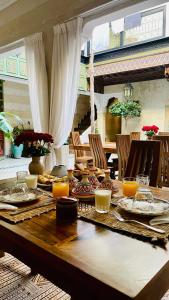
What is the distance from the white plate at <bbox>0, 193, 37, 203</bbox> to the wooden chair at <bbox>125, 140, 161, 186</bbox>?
1.00 meters

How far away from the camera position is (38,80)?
3.62m

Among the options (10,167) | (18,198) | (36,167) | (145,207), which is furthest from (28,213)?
(10,167)

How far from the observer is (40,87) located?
363 cm

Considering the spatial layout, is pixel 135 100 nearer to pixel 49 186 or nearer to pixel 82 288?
pixel 49 186

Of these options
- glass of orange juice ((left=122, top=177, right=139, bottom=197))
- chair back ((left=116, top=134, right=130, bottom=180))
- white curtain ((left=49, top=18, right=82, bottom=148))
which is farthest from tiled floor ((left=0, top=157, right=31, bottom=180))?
glass of orange juice ((left=122, top=177, right=139, bottom=197))

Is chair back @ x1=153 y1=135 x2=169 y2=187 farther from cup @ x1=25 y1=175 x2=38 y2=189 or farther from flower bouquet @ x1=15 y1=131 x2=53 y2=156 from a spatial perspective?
cup @ x1=25 y1=175 x2=38 y2=189

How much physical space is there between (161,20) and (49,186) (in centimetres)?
829

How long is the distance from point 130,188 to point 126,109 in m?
7.10

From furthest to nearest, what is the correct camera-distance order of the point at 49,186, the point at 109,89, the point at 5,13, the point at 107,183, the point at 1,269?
the point at 109,89, the point at 5,13, the point at 1,269, the point at 49,186, the point at 107,183

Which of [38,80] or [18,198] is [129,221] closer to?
[18,198]

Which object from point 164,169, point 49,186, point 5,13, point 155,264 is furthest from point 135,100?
point 155,264

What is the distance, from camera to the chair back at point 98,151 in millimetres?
3908

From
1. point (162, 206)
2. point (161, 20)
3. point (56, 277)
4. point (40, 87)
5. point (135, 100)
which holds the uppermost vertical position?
point (161, 20)

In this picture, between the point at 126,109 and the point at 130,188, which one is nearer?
the point at 130,188
